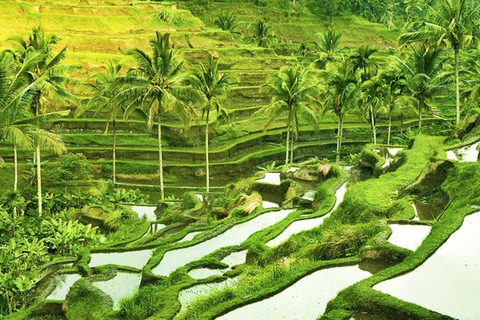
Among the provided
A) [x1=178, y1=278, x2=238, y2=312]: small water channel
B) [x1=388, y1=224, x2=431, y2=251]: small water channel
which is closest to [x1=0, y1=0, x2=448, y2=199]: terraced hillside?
[x1=388, y1=224, x2=431, y2=251]: small water channel

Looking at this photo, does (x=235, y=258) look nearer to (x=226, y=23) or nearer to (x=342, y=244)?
(x=342, y=244)

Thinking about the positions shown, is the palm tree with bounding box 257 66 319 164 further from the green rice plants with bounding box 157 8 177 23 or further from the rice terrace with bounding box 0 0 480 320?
the green rice plants with bounding box 157 8 177 23

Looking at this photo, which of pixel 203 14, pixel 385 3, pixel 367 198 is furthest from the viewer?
pixel 385 3

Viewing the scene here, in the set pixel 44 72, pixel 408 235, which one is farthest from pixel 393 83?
pixel 408 235

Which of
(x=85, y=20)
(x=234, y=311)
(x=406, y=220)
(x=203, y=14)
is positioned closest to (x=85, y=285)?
(x=234, y=311)

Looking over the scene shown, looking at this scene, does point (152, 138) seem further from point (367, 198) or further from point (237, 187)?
point (367, 198)

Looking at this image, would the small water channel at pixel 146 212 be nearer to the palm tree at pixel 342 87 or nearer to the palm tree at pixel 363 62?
the palm tree at pixel 342 87
